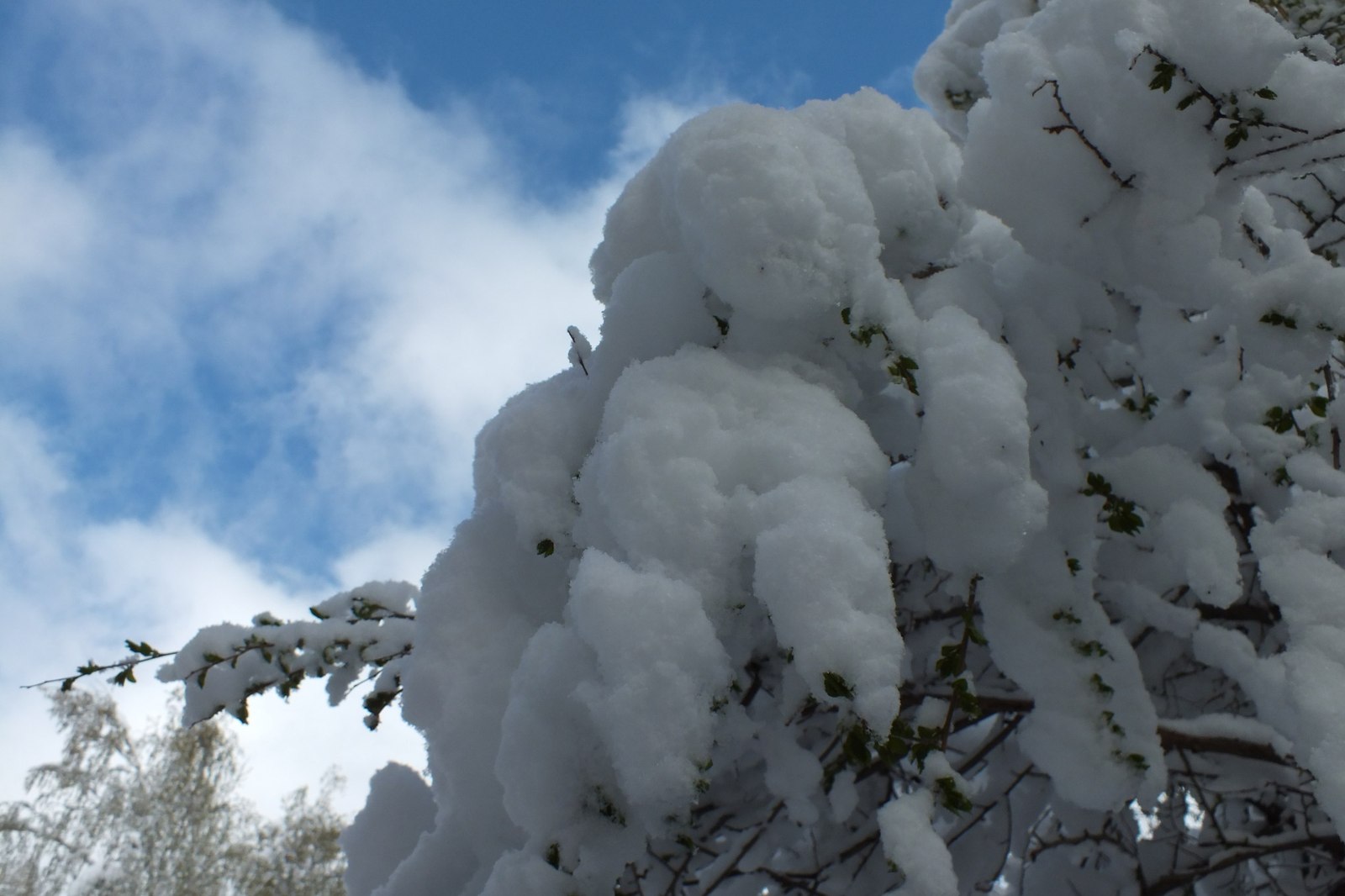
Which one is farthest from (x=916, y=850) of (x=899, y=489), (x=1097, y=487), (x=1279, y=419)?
(x=1279, y=419)

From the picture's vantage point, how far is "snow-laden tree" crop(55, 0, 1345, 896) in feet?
3.42

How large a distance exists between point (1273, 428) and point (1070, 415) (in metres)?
0.31

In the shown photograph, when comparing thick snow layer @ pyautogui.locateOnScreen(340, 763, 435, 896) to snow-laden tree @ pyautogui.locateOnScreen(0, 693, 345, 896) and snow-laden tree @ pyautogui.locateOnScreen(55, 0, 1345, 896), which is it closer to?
snow-laden tree @ pyautogui.locateOnScreen(55, 0, 1345, 896)

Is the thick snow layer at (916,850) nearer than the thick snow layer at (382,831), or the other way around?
the thick snow layer at (916,850)

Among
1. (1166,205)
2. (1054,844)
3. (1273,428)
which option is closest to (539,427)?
(1166,205)

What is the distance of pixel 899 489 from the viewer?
145 centimetres

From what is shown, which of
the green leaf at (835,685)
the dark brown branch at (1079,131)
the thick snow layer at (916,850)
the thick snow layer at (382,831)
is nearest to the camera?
the green leaf at (835,685)

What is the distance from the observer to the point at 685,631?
1011 millimetres

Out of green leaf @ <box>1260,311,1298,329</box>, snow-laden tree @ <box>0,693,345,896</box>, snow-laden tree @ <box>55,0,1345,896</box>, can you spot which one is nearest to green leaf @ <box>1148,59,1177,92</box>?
snow-laden tree @ <box>55,0,1345,896</box>

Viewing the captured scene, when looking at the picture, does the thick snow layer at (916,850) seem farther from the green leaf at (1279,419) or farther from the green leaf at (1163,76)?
the green leaf at (1163,76)

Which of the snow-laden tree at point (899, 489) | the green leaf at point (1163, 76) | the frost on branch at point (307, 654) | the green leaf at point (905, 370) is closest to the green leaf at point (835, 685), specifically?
the snow-laden tree at point (899, 489)

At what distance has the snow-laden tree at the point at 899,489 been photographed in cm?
104

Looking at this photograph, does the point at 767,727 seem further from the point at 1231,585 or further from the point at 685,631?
the point at 1231,585

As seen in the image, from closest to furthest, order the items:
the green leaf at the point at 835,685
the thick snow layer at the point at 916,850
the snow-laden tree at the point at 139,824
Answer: the green leaf at the point at 835,685 < the thick snow layer at the point at 916,850 < the snow-laden tree at the point at 139,824
